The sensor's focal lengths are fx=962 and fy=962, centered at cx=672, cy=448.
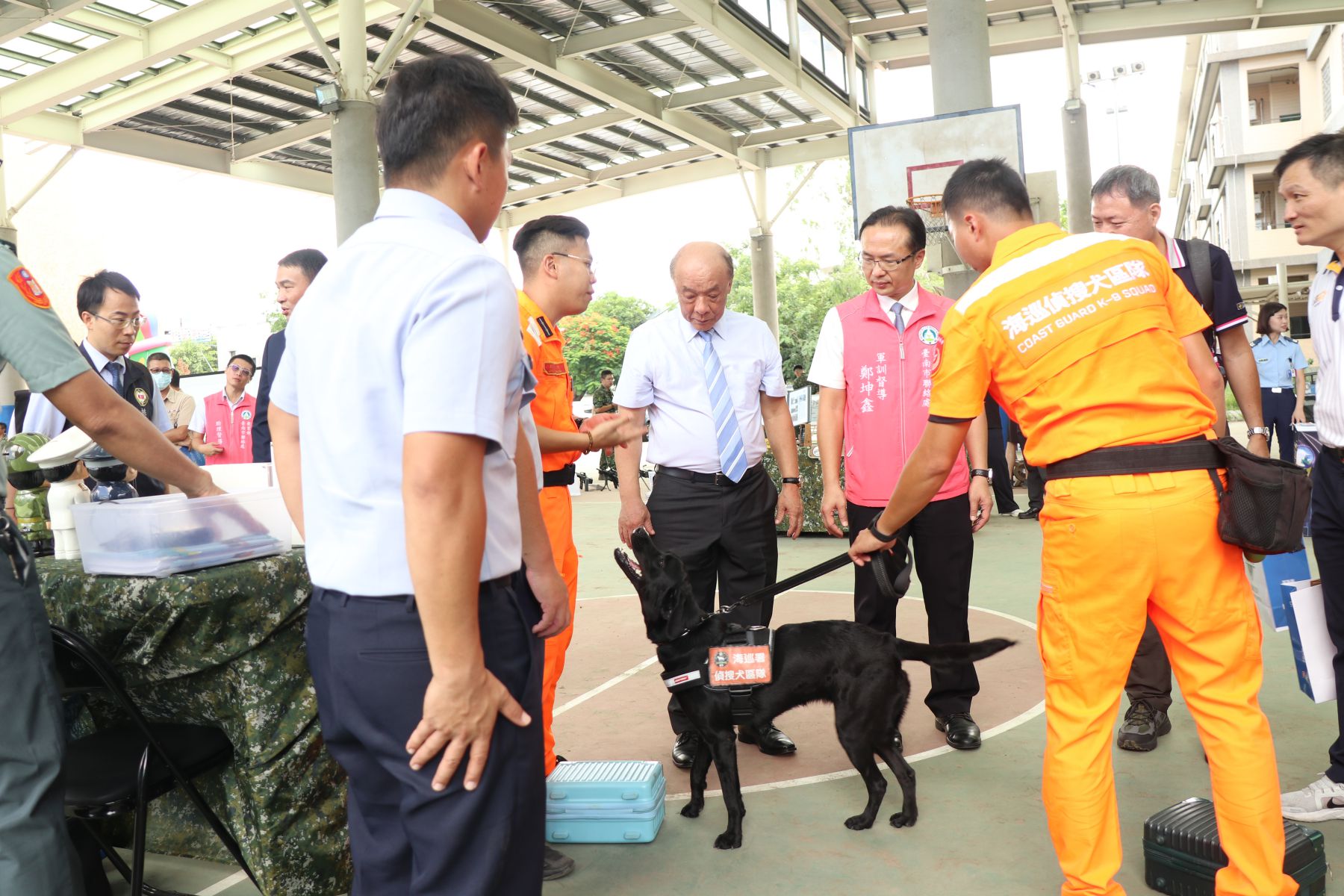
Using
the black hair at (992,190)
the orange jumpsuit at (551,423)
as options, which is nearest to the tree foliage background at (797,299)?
the orange jumpsuit at (551,423)

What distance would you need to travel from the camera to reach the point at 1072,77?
14.2 meters

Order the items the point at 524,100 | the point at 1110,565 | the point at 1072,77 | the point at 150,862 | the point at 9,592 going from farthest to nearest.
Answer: the point at 524,100 < the point at 1072,77 < the point at 150,862 < the point at 1110,565 < the point at 9,592

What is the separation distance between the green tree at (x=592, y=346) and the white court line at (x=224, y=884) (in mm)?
25113

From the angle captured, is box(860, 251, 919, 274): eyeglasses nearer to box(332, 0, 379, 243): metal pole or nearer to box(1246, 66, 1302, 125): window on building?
box(332, 0, 379, 243): metal pole

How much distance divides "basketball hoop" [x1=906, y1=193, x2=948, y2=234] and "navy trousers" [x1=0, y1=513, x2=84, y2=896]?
283 inches

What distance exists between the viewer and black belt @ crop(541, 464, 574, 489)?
2.96 metres

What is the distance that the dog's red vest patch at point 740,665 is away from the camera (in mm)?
2836

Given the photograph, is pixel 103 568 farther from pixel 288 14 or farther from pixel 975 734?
pixel 288 14

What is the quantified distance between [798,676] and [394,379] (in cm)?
196

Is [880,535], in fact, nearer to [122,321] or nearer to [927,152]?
[122,321]

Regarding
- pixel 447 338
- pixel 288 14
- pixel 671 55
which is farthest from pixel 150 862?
pixel 671 55

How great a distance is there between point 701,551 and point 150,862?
2016mm

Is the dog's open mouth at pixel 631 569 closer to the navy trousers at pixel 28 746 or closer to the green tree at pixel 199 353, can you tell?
the navy trousers at pixel 28 746

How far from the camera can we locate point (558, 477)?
300cm
